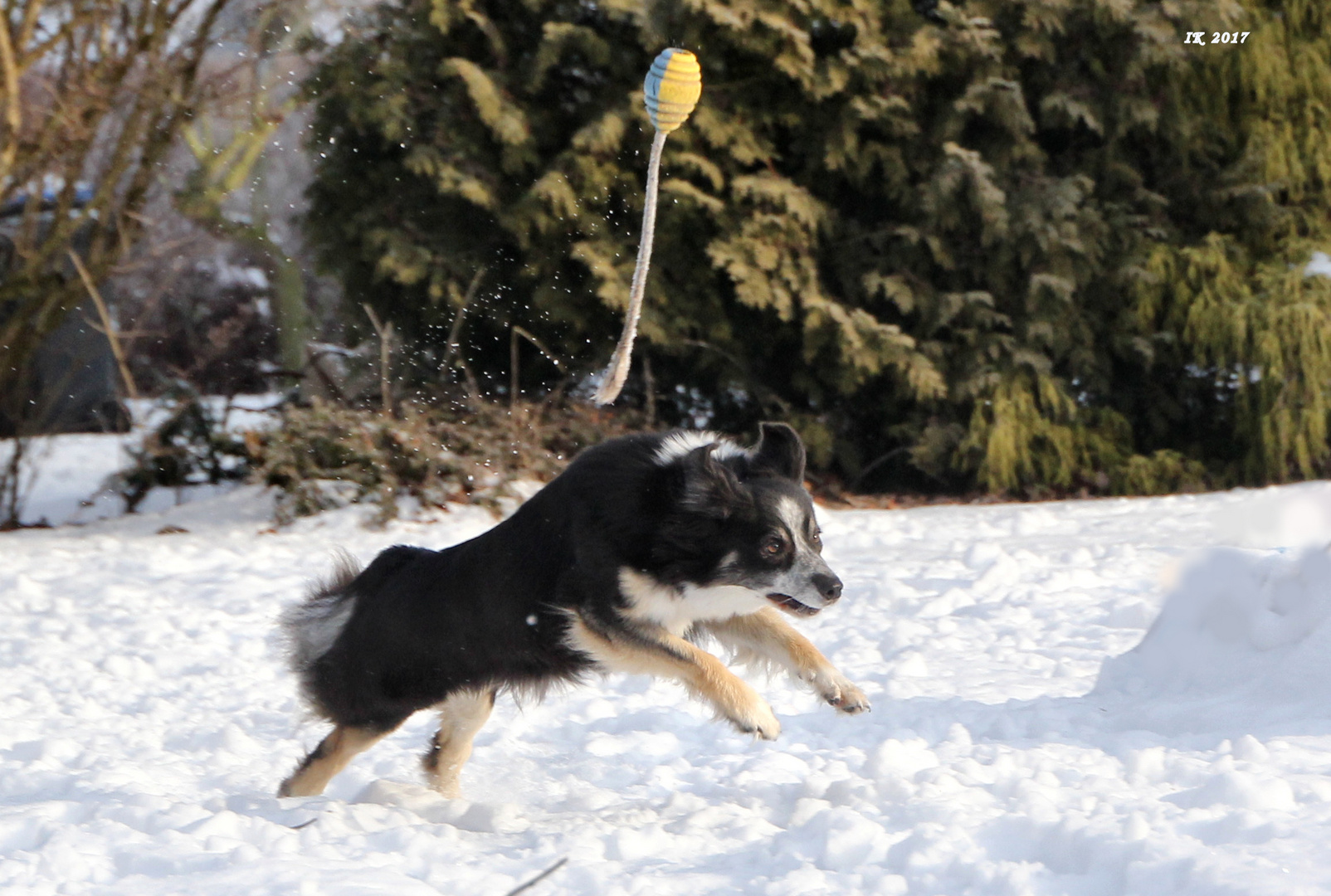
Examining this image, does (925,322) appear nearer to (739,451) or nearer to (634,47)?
(634,47)

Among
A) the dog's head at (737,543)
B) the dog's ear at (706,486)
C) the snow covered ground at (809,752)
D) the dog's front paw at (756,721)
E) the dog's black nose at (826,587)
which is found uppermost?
the dog's ear at (706,486)

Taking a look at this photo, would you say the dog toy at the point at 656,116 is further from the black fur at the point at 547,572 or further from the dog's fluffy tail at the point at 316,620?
the dog's fluffy tail at the point at 316,620

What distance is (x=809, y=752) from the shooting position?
14.2 feet

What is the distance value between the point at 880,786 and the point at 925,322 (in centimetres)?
712

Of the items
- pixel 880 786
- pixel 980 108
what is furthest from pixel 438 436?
pixel 880 786

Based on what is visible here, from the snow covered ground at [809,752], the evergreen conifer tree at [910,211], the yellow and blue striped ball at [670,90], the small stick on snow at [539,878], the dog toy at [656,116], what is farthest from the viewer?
the evergreen conifer tree at [910,211]

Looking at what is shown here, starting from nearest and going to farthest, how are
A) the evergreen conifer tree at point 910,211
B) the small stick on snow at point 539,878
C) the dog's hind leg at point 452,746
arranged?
the small stick on snow at point 539,878
the dog's hind leg at point 452,746
the evergreen conifer tree at point 910,211

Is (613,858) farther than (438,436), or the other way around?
(438,436)

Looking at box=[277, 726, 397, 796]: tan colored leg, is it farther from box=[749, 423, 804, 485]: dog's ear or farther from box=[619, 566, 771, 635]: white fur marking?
box=[749, 423, 804, 485]: dog's ear

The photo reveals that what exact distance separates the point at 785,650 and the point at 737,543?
46cm

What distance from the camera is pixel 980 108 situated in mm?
9969

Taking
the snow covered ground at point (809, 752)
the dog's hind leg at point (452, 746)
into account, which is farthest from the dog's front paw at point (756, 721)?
the dog's hind leg at point (452, 746)

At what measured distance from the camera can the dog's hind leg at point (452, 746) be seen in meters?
4.24

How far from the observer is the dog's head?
3.71 meters
